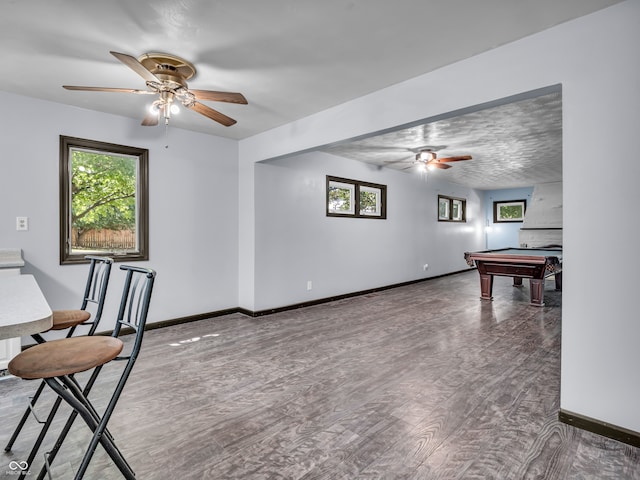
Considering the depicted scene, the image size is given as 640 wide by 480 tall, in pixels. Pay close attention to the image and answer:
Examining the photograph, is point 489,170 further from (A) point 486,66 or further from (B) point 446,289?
(A) point 486,66

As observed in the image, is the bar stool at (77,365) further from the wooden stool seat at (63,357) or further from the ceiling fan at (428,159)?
the ceiling fan at (428,159)

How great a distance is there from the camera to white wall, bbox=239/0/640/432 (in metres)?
1.89

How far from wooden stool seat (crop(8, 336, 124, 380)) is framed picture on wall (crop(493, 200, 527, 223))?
10952 mm

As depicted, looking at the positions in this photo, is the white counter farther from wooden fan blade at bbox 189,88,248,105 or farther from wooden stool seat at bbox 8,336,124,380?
wooden fan blade at bbox 189,88,248,105

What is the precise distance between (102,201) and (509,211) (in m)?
10.4

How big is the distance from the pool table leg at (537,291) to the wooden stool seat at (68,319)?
5586 mm

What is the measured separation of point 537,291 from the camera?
17.0ft

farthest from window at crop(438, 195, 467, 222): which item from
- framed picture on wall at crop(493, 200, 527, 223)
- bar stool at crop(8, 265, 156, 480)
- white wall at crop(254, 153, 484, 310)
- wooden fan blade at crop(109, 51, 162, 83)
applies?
bar stool at crop(8, 265, 156, 480)

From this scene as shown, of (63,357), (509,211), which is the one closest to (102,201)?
(63,357)

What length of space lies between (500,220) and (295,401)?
9984 mm

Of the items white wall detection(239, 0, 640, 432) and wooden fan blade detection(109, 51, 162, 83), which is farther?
wooden fan blade detection(109, 51, 162, 83)

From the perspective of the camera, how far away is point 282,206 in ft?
16.4

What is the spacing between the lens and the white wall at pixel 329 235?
15.9 feet

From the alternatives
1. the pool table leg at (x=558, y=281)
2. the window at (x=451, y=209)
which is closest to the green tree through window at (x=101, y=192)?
the window at (x=451, y=209)
